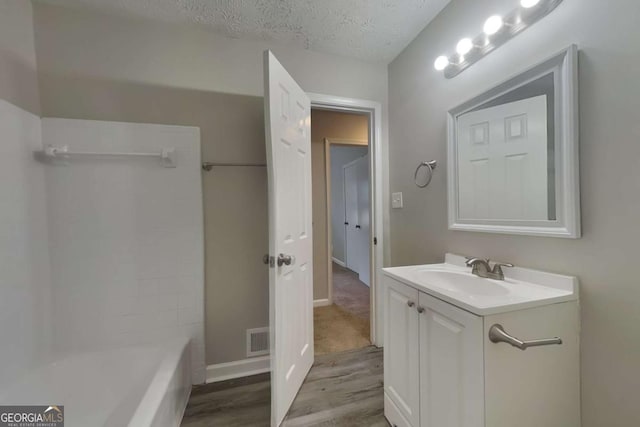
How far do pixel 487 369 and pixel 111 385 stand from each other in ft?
6.17

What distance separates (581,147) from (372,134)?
4.33 ft

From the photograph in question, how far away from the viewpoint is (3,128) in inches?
47.8

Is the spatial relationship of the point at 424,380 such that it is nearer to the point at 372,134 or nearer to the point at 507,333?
the point at 507,333

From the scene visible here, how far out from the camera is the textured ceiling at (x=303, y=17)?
57.4 inches

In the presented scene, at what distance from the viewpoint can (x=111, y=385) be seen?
138 centimetres

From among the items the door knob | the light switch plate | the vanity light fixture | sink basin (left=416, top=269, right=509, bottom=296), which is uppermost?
the vanity light fixture

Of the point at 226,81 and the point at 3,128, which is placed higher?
the point at 226,81

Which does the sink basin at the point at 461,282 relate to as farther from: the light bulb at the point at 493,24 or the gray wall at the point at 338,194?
the gray wall at the point at 338,194

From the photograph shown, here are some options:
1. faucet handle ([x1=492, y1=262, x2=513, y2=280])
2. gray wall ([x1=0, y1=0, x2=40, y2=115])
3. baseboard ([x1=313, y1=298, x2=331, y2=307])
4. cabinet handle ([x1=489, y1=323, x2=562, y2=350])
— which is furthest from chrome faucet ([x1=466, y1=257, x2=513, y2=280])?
gray wall ([x1=0, y1=0, x2=40, y2=115])

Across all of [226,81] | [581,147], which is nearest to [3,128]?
[226,81]

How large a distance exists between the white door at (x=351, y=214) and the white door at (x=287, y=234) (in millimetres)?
2593

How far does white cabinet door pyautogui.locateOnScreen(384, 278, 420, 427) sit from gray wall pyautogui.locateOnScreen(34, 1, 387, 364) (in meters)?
0.94

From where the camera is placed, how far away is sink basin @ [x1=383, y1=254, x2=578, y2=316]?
0.84 meters

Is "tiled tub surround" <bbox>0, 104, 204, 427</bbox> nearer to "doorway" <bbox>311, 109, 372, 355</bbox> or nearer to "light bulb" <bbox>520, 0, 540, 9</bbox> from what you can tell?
"doorway" <bbox>311, 109, 372, 355</bbox>
